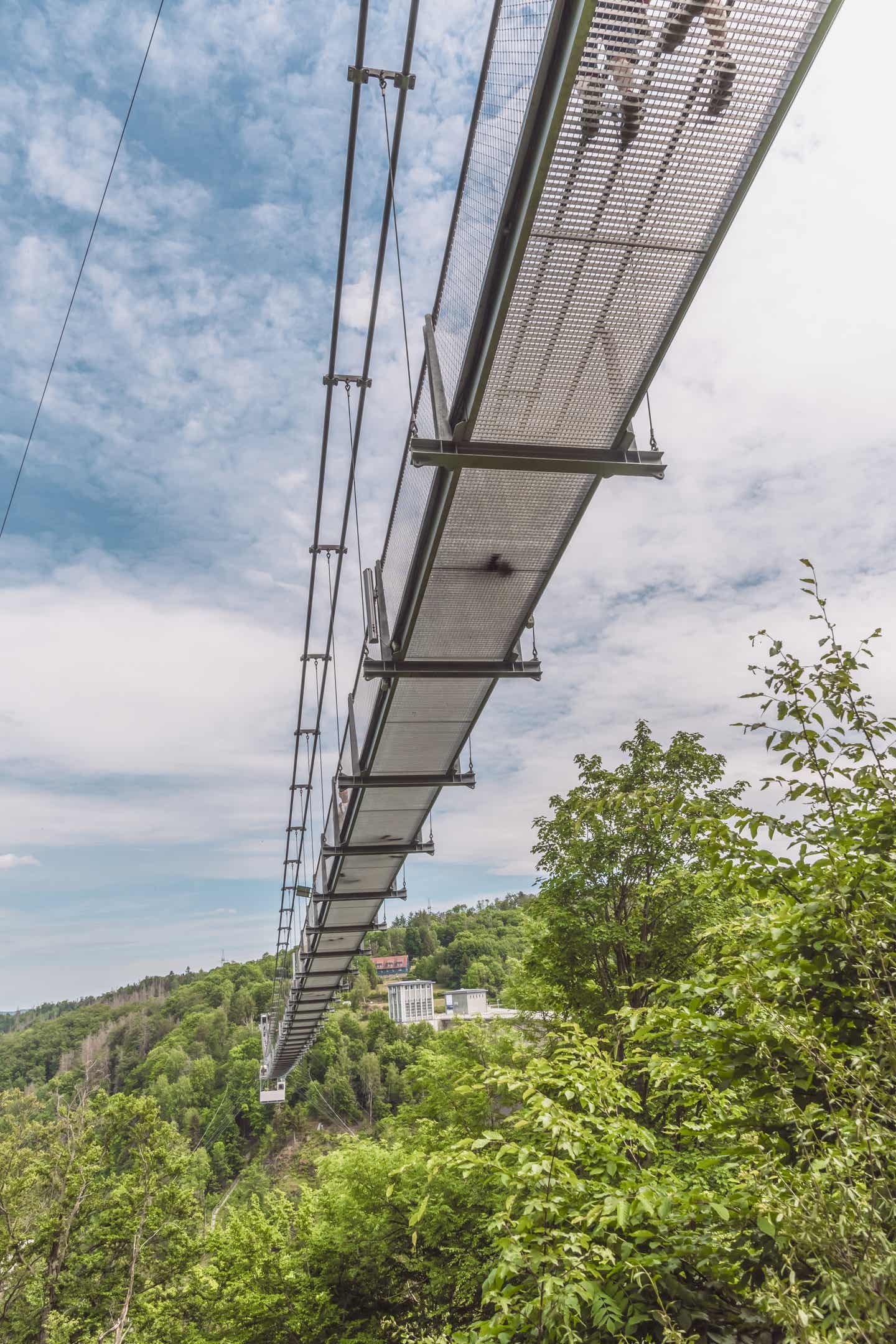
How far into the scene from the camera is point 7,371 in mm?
8516

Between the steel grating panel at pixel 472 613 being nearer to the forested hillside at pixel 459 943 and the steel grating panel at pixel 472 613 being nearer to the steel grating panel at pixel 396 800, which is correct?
the steel grating panel at pixel 396 800

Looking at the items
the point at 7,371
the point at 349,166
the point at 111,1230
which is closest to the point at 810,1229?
the point at 349,166

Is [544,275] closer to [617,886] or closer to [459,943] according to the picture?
[617,886]

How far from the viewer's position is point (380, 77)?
20.4ft

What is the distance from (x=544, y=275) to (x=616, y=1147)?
455 cm

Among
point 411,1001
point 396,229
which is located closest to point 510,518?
point 396,229

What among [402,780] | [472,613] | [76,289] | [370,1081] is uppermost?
[76,289]

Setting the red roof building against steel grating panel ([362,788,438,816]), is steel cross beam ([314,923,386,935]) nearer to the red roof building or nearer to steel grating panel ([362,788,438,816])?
steel grating panel ([362,788,438,816])

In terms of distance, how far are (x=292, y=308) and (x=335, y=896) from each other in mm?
10266

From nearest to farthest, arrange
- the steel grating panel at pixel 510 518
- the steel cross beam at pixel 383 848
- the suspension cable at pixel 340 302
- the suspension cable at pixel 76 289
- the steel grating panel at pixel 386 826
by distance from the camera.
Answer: the steel grating panel at pixel 510 518
the suspension cable at pixel 340 302
the suspension cable at pixel 76 289
the steel grating panel at pixel 386 826
the steel cross beam at pixel 383 848

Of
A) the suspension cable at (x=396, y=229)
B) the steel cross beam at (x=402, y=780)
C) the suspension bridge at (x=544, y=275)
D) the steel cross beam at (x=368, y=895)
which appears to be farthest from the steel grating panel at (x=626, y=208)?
the steel cross beam at (x=368, y=895)

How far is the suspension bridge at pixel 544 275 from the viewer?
3.26 meters

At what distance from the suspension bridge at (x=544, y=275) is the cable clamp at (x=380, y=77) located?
1.0 inches

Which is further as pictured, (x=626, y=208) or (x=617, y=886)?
(x=617, y=886)
